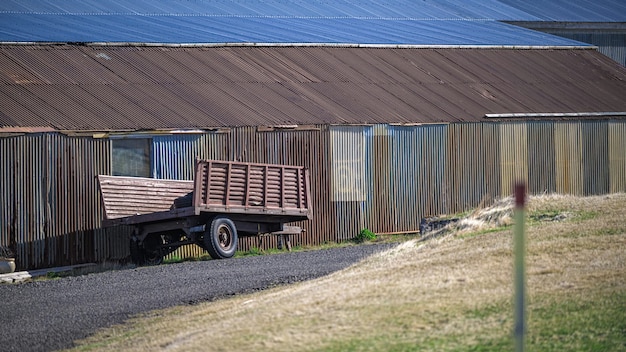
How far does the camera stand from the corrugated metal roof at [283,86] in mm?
27609

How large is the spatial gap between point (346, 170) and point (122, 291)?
1144cm

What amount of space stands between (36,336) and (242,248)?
39.4 feet

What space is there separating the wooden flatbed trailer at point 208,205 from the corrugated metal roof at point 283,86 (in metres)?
1.98

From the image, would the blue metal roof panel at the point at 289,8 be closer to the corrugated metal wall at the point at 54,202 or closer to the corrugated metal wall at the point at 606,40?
the corrugated metal wall at the point at 606,40

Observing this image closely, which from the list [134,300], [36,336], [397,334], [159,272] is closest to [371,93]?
[159,272]

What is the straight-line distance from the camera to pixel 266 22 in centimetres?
4028

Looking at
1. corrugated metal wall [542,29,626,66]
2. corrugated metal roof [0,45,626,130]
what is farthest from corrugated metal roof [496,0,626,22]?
corrugated metal roof [0,45,626,130]

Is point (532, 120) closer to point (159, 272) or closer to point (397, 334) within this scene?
point (159, 272)

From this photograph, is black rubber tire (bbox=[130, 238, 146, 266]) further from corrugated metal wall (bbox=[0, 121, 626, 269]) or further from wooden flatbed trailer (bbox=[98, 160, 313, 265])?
corrugated metal wall (bbox=[0, 121, 626, 269])

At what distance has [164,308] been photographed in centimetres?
1761

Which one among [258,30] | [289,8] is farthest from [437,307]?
[289,8]

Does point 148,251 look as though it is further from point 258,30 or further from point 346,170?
point 258,30

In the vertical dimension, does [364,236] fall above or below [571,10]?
below

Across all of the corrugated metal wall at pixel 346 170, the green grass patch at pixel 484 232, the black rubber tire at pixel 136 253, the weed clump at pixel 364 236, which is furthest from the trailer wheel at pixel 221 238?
the green grass patch at pixel 484 232
